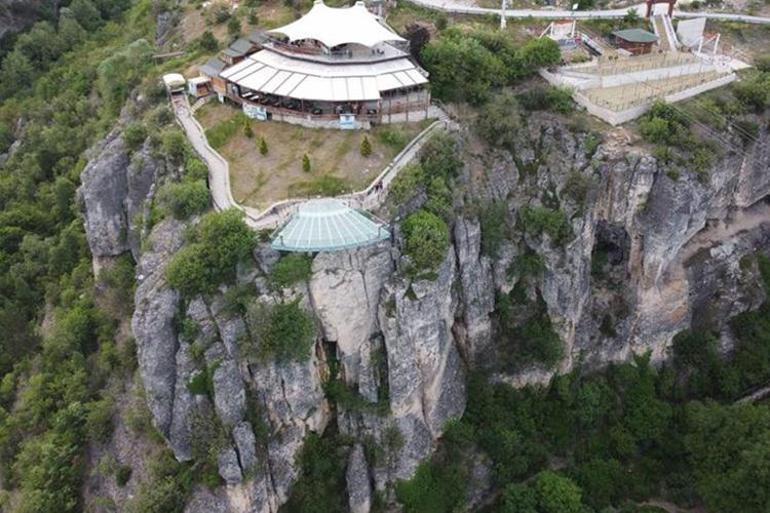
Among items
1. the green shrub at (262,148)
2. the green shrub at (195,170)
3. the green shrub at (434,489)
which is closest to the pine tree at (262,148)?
the green shrub at (262,148)

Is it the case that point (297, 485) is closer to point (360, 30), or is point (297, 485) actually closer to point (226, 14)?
point (360, 30)

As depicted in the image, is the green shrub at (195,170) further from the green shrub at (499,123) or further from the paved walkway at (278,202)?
the green shrub at (499,123)

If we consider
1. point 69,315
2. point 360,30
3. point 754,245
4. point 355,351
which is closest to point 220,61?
point 360,30

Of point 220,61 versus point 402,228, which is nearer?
point 402,228

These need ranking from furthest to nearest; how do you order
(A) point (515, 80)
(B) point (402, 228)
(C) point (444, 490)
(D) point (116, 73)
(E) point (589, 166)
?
1. (D) point (116, 73)
2. (A) point (515, 80)
3. (E) point (589, 166)
4. (C) point (444, 490)
5. (B) point (402, 228)

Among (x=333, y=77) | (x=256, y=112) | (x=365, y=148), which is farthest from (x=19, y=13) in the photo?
(x=365, y=148)

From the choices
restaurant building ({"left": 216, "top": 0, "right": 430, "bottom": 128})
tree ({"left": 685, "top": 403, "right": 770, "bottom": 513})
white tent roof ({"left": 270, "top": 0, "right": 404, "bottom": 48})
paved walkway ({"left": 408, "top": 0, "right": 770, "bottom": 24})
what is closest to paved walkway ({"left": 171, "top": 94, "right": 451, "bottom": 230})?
restaurant building ({"left": 216, "top": 0, "right": 430, "bottom": 128})
